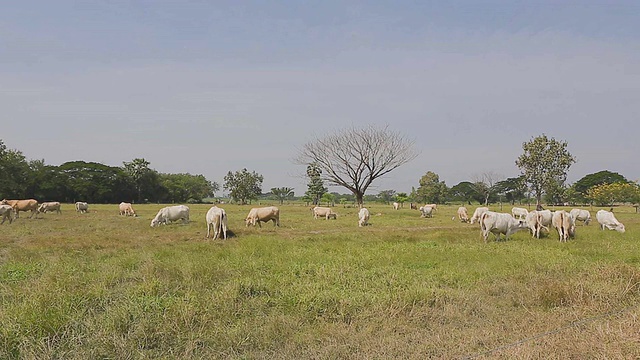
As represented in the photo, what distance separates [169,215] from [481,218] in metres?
16.0

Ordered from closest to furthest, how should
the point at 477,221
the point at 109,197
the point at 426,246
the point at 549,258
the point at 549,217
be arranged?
the point at 549,258 → the point at 426,246 → the point at 549,217 → the point at 477,221 → the point at 109,197

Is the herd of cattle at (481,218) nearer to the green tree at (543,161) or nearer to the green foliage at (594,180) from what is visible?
the green tree at (543,161)

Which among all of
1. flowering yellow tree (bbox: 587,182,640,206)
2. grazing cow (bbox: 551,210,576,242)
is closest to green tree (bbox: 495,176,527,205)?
flowering yellow tree (bbox: 587,182,640,206)

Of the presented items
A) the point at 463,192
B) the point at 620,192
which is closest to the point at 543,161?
the point at 620,192

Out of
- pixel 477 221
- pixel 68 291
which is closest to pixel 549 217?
pixel 477 221

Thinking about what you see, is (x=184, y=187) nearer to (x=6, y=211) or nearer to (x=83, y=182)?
(x=83, y=182)

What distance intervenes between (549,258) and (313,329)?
26.5 feet

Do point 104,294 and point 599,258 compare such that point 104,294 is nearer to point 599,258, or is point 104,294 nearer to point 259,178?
point 599,258

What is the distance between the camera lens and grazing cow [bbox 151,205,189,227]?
878 inches

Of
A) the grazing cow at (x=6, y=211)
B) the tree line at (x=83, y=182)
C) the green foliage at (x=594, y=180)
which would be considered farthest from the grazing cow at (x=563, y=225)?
the green foliage at (x=594, y=180)

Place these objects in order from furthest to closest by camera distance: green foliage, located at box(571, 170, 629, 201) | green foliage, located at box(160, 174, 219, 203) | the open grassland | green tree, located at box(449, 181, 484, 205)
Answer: green tree, located at box(449, 181, 484, 205) → green foliage, located at box(571, 170, 629, 201) → green foliage, located at box(160, 174, 219, 203) → the open grassland

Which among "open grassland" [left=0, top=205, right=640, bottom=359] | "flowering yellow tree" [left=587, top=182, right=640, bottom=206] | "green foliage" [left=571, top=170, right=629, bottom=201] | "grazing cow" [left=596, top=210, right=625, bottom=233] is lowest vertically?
"open grassland" [left=0, top=205, right=640, bottom=359]

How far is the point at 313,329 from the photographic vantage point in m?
5.50

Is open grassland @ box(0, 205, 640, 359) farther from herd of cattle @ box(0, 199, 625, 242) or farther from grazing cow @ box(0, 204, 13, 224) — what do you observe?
grazing cow @ box(0, 204, 13, 224)
